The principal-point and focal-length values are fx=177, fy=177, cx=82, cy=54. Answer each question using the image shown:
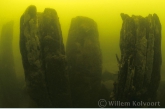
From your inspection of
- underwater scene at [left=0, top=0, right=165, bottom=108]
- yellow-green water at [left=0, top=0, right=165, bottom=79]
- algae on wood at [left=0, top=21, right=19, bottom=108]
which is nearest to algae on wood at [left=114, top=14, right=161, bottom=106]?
underwater scene at [left=0, top=0, right=165, bottom=108]

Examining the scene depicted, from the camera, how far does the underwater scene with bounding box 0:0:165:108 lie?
132 inches

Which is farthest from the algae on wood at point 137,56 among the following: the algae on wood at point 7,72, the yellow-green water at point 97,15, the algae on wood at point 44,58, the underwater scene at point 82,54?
the algae on wood at point 7,72

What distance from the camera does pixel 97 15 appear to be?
13.2ft

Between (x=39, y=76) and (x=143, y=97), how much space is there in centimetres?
206

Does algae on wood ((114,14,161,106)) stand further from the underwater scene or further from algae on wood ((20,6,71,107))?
algae on wood ((20,6,71,107))

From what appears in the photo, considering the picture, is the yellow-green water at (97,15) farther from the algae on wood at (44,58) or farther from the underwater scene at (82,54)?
the algae on wood at (44,58)

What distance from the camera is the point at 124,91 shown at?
3.36 meters

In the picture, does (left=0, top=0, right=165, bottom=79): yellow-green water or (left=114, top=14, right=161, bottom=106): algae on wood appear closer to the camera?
(left=114, top=14, right=161, bottom=106): algae on wood

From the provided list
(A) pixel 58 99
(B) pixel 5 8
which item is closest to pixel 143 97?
(A) pixel 58 99

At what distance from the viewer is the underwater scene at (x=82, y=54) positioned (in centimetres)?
336

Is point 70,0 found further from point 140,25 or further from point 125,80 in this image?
point 125,80

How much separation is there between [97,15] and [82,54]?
3.31 ft

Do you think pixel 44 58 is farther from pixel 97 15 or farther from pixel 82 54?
pixel 97 15

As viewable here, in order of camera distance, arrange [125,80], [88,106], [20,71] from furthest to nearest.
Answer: [20,71], [88,106], [125,80]
